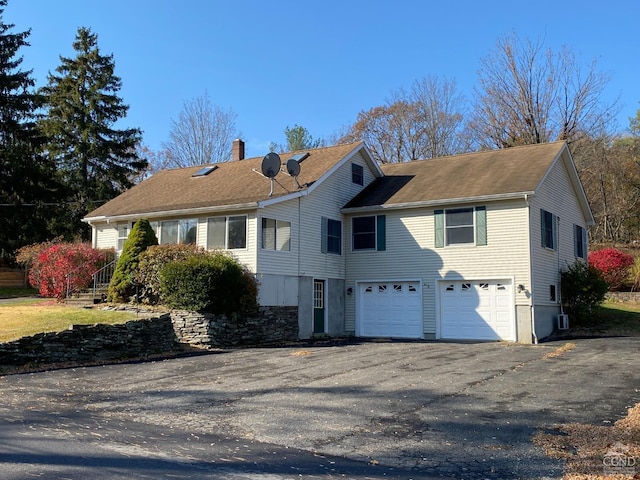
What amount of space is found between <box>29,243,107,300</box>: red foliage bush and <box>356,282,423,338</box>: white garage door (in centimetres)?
1000

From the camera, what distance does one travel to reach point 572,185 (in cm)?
2423

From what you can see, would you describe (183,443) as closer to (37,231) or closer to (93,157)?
(37,231)

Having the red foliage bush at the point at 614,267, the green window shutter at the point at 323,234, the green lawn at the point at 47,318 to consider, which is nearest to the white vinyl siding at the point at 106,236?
the green lawn at the point at 47,318

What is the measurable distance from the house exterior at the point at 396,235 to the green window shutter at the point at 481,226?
0.03m

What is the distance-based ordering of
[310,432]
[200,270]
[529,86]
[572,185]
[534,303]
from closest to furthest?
[310,432] < [200,270] < [534,303] < [572,185] < [529,86]

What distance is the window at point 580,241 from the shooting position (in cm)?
2464

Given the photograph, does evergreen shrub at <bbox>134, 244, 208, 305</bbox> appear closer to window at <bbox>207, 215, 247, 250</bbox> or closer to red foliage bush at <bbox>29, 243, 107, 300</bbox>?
window at <bbox>207, 215, 247, 250</bbox>

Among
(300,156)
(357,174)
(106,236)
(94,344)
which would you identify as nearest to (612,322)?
(357,174)

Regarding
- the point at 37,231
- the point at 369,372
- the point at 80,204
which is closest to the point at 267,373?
the point at 369,372

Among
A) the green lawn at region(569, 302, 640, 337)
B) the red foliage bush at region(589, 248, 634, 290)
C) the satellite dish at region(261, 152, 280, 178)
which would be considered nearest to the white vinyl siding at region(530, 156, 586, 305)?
the green lawn at region(569, 302, 640, 337)

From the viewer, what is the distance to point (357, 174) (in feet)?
80.2

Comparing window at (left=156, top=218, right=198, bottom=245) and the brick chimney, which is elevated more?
the brick chimney

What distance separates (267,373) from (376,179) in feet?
47.2

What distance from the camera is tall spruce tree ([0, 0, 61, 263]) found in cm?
3344
